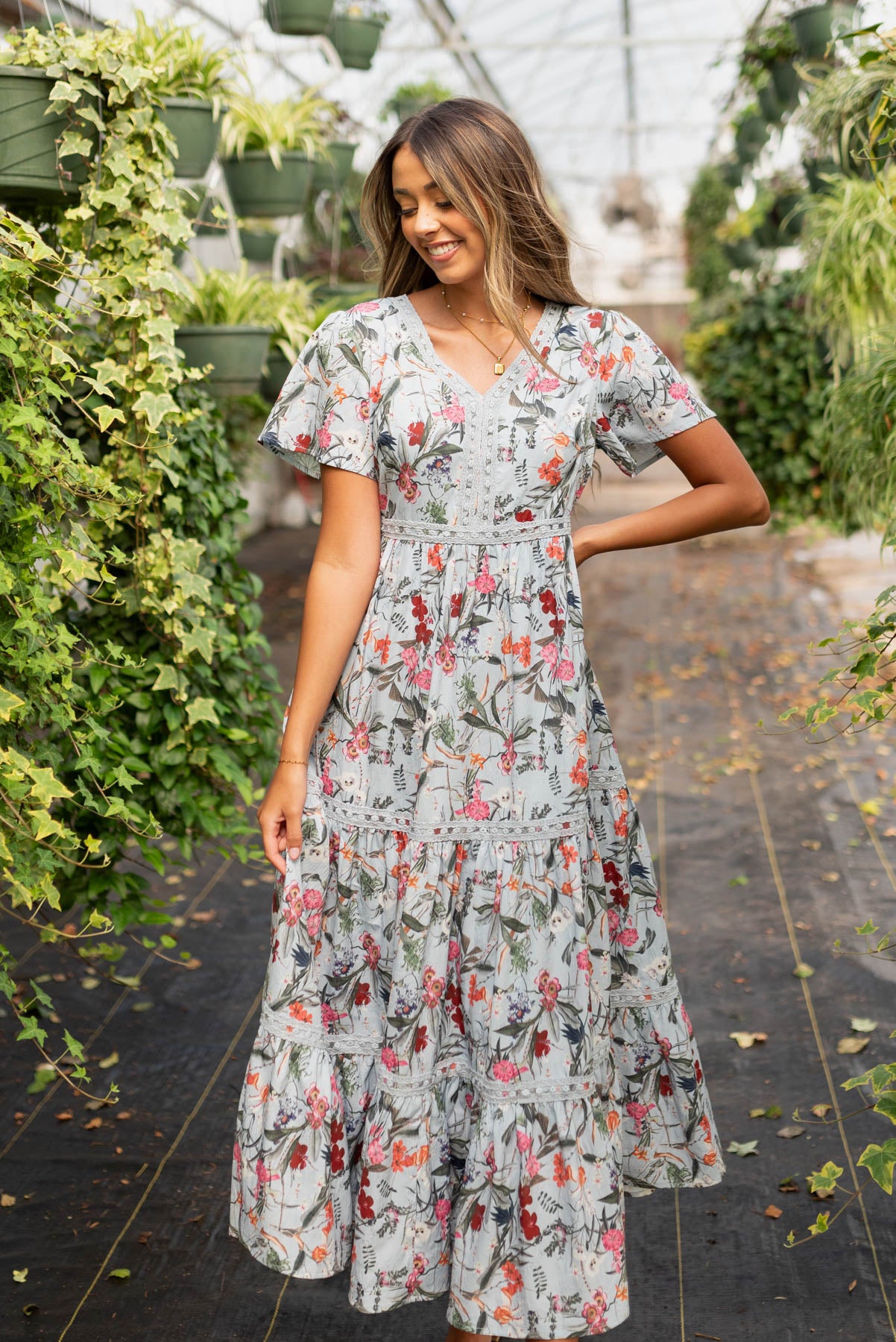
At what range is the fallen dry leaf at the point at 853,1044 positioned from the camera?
2623mm

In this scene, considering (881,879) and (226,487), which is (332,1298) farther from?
(881,879)

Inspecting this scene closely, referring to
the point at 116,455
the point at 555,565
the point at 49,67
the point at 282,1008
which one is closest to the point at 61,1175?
the point at 282,1008

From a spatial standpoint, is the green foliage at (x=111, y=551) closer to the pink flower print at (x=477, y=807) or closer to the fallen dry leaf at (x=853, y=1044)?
the pink flower print at (x=477, y=807)

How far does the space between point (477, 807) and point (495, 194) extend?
27.7 inches

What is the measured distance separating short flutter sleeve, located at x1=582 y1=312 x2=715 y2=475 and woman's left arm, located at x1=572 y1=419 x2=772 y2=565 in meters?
0.03

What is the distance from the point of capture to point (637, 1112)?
6.08ft

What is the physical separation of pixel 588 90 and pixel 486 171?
52.3ft

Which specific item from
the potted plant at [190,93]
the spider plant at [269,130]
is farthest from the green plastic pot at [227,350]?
the spider plant at [269,130]

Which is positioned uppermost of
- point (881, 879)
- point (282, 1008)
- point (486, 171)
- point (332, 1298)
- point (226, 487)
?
point (486, 171)

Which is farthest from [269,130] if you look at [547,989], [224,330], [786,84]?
[786,84]

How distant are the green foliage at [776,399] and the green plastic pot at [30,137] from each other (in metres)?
5.66

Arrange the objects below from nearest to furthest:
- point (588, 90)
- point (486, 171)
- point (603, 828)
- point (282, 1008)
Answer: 1. point (486, 171)
2. point (282, 1008)
3. point (603, 828)
4. point (588, 90)

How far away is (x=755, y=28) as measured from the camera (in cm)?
656

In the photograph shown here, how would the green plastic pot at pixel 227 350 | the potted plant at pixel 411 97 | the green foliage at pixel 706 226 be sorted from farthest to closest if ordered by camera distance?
the green foliage at pixel 706 226
the potted plant at pixel 411 97
the green plastic pot at pixel 227 350
